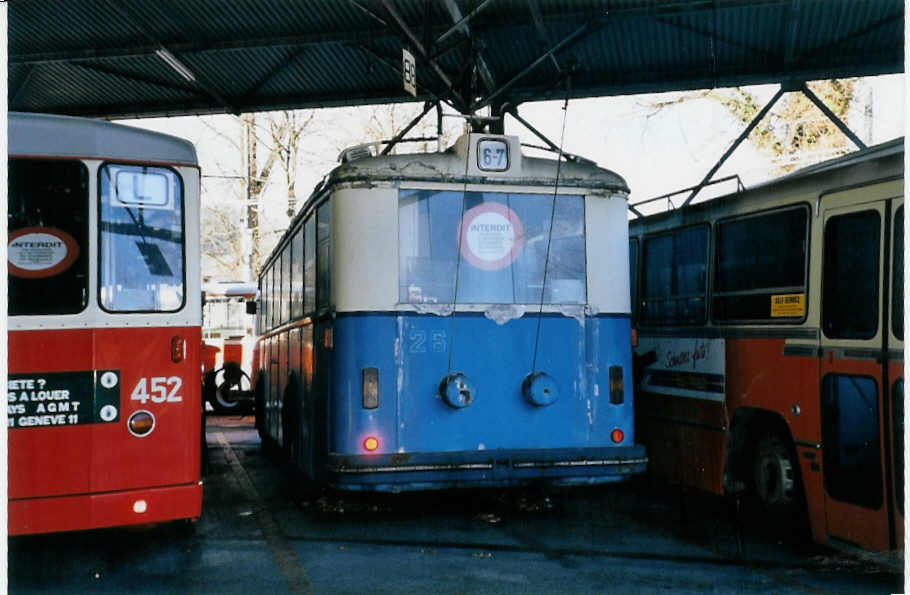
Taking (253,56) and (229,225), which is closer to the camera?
(253,56)

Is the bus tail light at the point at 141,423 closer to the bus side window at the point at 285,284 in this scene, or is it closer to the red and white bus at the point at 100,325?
the red and white bus at the point at 100,325

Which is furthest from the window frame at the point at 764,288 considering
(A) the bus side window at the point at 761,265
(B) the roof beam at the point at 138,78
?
(B) the roof beam at the point at 138,78

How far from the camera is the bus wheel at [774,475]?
720cm

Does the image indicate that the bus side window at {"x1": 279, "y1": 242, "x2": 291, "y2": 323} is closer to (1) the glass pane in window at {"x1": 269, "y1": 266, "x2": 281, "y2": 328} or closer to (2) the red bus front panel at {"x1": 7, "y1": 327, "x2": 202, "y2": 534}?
(1) the glass pane in window at {"x1": 269, "y1": 266, "x2": 281, "y2": 328}

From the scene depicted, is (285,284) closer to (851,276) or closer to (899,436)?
(851,276)

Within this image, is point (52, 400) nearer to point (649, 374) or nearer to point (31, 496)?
point (31, 496)

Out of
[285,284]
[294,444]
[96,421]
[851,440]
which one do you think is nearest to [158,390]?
[96,421]

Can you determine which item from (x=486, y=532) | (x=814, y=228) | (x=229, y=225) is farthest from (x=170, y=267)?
(x=229, y=225)

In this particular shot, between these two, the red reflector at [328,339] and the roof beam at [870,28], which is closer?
the red reflector at [328,339]

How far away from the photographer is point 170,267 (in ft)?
20.7

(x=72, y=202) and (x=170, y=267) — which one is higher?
(x=72, y=202)

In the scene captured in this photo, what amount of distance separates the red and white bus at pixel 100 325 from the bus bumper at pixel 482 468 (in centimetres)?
128

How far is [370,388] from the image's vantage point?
7.26 metres

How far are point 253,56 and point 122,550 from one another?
22.3 ft
